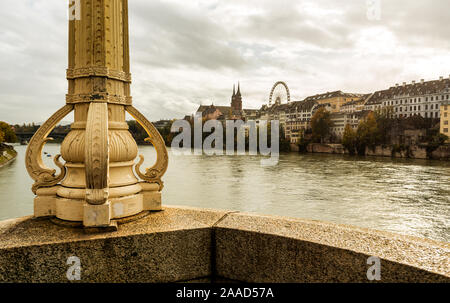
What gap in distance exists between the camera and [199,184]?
70.8 feet

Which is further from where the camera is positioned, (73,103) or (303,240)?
(73,103)

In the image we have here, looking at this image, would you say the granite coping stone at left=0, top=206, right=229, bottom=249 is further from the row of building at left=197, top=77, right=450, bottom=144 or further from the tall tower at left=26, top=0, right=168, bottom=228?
the row of building at left=197, top=77, right=450, bottom=144

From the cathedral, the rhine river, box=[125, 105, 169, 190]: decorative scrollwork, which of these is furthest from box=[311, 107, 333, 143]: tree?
box=[125, 105, 169, 190]: decorative scrollwork

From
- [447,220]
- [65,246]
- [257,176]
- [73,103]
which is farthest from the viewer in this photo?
[257,176]

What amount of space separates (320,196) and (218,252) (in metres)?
17.3

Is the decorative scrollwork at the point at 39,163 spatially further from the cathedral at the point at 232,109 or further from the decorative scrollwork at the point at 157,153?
the cathedral at the point at 232,109

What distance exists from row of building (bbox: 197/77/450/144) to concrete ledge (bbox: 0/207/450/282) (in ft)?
182

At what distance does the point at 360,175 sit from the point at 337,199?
1035 centimetres

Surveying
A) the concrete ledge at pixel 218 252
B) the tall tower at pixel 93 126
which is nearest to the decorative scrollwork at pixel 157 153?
the tall tower at pixel 93 126

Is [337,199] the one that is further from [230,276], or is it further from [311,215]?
[230,276]

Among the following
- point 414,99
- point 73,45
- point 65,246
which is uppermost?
point 414,99

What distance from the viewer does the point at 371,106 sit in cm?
7200
